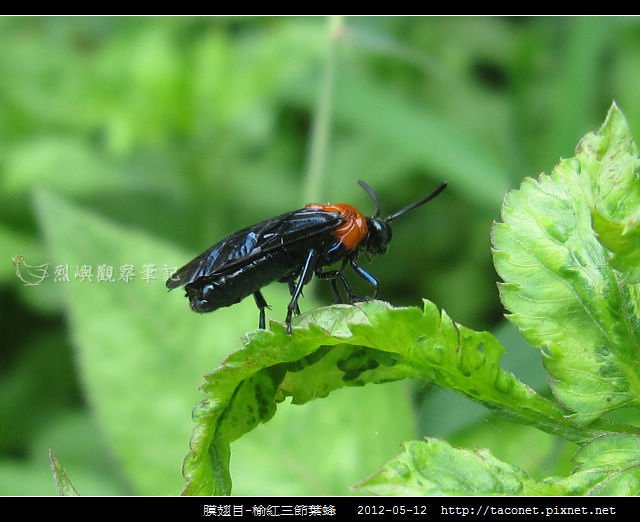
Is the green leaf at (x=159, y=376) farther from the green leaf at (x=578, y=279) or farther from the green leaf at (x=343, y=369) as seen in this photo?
the green leaf at (x=578, y=279)

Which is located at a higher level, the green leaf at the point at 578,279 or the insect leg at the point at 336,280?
the insect leg at the point at 336,280

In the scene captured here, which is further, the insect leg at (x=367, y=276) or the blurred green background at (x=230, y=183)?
the blurred green background at (x=230, y=183)

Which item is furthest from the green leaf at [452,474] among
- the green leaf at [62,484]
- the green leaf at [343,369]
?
the green leaf at [62,484]

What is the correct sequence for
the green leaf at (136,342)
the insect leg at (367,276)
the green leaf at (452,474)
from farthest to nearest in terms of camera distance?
the green leaf at (136,342) < the insect leg at (367,276) < the green leaf at (452,474)

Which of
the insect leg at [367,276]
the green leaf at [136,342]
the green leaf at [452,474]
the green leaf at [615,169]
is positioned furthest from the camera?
the green leaf at [136,342]

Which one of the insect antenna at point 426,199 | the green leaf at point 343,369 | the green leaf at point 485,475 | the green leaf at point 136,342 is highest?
the insect antenna at point 426,199

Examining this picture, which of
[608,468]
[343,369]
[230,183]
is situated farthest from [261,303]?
[230,183]

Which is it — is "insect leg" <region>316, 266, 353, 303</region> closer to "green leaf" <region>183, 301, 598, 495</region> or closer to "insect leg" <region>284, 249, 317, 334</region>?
"insect leg" <region>284, 249, 317, 334</region>

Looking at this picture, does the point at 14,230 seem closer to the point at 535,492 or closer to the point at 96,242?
the point at 96,242

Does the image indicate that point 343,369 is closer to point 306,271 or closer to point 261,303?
point 306,271
